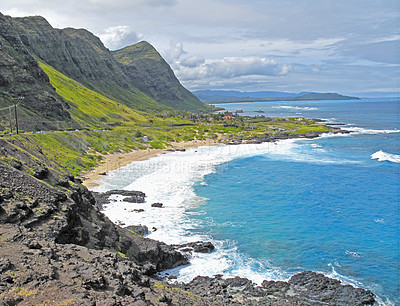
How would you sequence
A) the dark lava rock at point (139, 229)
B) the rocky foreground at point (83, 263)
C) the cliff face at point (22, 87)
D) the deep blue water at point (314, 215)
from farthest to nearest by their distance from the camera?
the cliff face at point (22, 87) < the dark lava rock at point (139, 229) < the deep blue water at point (314, 215) < the rocky foreground at point (83, 263)

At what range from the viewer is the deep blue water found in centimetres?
3133

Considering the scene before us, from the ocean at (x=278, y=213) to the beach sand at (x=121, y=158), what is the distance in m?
2.73

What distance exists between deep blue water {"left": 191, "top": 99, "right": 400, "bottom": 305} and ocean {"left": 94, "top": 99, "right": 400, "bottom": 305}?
121 millimetres

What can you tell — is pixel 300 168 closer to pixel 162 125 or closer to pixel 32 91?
pixel 32 91

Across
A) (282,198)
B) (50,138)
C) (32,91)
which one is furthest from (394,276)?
(32,91)

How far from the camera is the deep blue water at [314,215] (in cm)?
3133

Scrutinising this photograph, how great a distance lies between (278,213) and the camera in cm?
4547

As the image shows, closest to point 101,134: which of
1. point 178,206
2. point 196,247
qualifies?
point 178,206

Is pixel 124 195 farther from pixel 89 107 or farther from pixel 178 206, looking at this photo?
pixel 89 107

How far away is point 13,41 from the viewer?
347ft

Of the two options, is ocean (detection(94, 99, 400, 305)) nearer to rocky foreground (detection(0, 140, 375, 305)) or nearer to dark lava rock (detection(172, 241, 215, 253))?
dark lava rock (detection(172, 241, 215, 253))

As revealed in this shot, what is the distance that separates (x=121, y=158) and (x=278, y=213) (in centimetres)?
5077

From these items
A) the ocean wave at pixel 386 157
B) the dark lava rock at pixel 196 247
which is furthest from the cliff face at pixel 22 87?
the ocean wave at pixel 386 157

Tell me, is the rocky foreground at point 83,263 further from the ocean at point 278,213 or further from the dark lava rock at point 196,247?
the ocean at point 278,213
